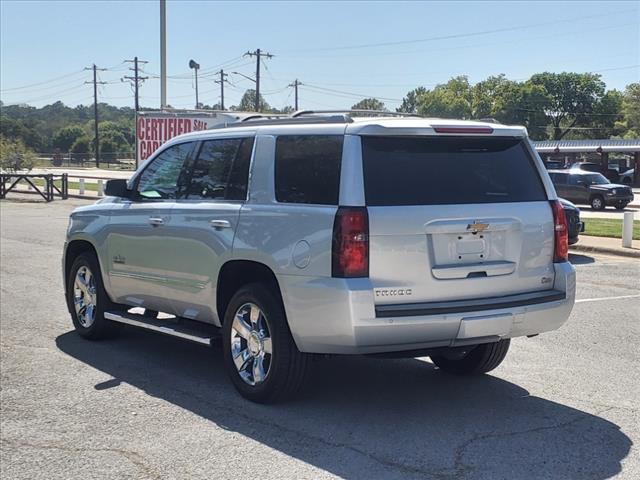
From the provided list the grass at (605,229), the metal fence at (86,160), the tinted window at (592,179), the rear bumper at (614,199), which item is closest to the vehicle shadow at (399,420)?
the grass at (605,229)

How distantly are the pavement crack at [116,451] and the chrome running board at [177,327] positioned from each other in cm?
132

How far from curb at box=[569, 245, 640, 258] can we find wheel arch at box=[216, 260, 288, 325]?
11832mm

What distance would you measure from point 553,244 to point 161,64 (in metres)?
20.0

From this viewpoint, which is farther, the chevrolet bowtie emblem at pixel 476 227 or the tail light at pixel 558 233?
the tail light at pixel 558 233

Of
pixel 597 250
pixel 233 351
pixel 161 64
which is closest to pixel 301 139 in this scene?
pixel 233 351

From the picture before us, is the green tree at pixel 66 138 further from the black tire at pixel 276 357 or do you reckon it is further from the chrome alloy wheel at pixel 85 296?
the black tire at pixel 276 357

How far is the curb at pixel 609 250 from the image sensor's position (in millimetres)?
15492

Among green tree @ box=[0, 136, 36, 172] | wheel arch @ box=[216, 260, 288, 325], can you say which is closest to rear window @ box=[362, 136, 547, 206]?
wheel arch @ box=[216, 260, 288, 325]

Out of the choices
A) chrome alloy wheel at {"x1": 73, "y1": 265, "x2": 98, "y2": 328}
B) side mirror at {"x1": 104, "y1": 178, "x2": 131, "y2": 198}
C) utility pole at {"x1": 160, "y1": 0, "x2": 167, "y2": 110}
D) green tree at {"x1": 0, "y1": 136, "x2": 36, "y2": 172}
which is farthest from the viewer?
green tree at {"x1": 0, "y1": 136, "x2": 36, "y2": 172}

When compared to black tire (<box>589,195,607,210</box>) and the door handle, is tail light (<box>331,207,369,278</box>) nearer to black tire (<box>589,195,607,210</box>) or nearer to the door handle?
the door handle

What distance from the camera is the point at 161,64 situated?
2353 cm

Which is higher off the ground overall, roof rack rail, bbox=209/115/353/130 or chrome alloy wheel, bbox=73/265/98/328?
roof rack rail, bbox=209/115/353/130

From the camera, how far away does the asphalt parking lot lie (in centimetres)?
435

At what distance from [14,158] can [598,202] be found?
36010mm
